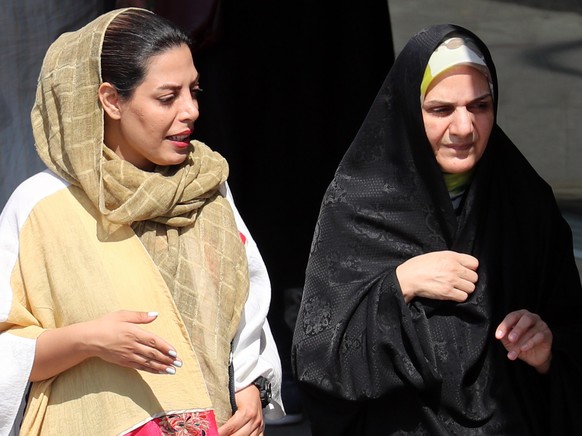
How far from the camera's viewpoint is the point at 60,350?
7.94 feet

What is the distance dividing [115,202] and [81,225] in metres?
0.09

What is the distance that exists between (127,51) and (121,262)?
444 millimetres

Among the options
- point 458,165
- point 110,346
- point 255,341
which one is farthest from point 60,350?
point 458,165

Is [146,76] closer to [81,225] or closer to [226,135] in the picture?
[81,225]

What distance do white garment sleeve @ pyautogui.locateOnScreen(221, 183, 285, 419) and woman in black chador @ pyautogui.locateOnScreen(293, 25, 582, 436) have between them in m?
0.13

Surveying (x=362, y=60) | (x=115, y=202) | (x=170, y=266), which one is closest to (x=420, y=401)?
(x=170, y=266)

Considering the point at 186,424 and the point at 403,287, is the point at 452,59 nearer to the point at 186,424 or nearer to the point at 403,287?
the point at 403,287

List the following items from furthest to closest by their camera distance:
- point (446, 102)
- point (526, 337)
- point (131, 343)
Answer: point (446, 102) < point (526, 337) < point (131, 343)

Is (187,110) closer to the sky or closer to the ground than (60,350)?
closer to the sky

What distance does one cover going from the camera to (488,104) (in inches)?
103

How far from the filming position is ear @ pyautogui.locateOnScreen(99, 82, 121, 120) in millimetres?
2557

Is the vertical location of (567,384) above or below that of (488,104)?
below

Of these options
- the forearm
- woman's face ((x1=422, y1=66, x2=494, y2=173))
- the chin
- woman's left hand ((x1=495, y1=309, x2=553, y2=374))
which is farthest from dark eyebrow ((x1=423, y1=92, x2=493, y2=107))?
the forearm

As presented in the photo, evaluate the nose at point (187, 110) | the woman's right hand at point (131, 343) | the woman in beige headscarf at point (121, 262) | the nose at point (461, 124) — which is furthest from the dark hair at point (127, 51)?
the nose at point (461, 124)
